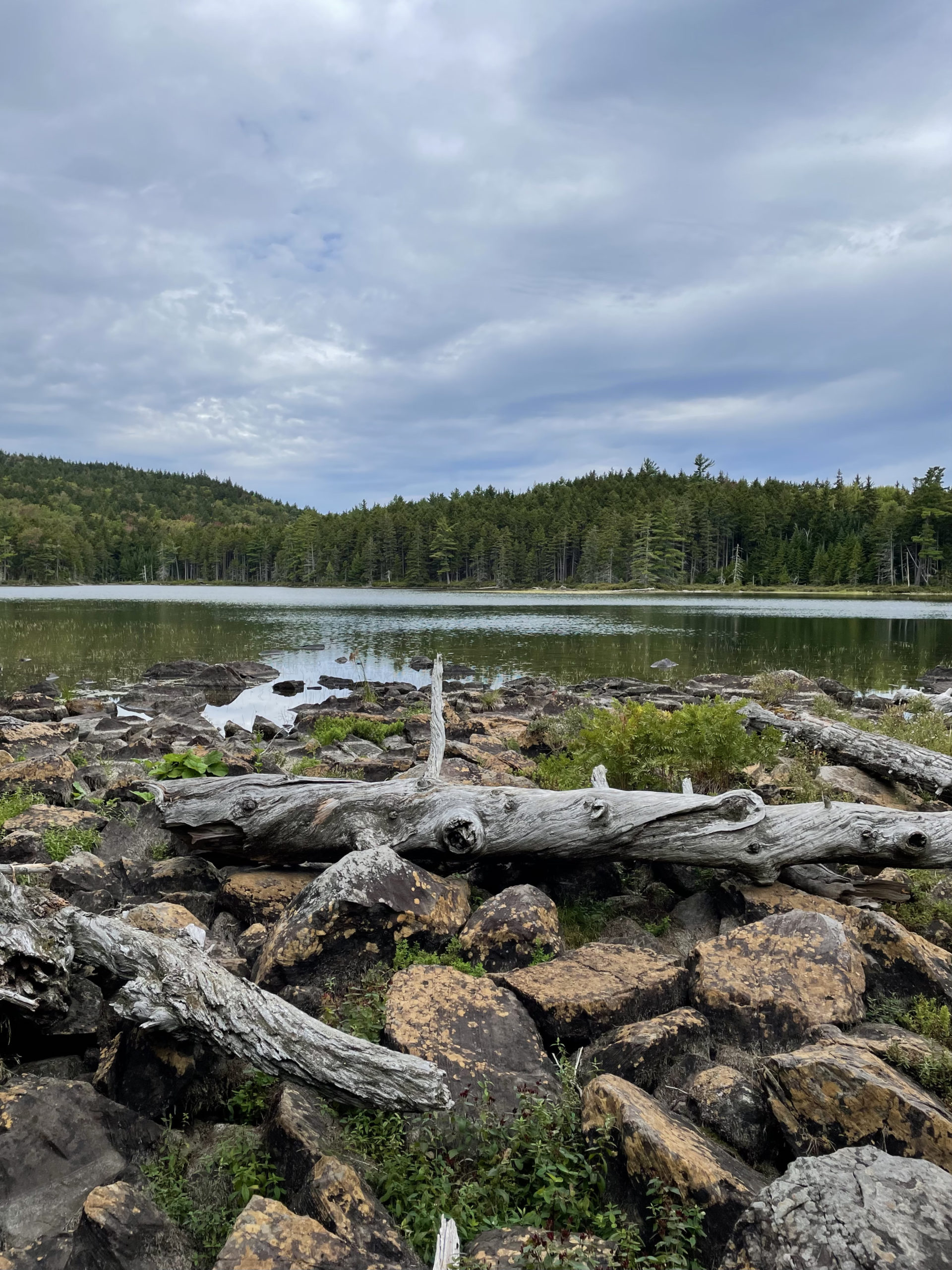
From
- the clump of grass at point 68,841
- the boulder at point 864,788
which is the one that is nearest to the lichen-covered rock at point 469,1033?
the clump of grass at point 68,841

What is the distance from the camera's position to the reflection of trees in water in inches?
1281

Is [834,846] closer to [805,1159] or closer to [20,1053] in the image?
[805,1159]

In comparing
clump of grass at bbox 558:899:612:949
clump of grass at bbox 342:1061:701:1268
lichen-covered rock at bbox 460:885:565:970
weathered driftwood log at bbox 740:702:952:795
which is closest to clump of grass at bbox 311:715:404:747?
weathered driftwood log at bbox 740:702:952:795

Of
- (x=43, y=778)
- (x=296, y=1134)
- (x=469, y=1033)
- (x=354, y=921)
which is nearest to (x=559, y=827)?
(x=354, y=921)

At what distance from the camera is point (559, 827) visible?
6.96 m

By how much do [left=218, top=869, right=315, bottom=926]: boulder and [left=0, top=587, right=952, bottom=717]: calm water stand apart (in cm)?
1707

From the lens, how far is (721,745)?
29.3 feet

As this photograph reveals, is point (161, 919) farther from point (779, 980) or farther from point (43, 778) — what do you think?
point (43, 778)

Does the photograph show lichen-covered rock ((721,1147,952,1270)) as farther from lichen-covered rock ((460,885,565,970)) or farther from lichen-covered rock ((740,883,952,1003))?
lichen-covered rock ((460,885,565,970))

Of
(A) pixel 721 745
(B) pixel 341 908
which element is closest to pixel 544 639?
(A) pixel 721 745

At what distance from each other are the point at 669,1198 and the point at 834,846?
14.4ft

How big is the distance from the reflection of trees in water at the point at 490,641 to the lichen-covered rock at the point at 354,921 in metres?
24.1

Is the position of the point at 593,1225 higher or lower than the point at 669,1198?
lower

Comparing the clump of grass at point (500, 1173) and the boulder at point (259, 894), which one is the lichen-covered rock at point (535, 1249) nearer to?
the clump of grass at point (500, 1173)
